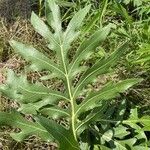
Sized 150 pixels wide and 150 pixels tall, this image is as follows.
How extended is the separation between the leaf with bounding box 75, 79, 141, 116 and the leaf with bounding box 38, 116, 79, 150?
0.26 metres

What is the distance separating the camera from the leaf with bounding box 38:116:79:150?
4.77 feet

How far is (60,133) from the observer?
58.4 inches

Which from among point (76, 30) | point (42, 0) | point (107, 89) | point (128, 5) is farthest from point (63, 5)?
point (107, 89)

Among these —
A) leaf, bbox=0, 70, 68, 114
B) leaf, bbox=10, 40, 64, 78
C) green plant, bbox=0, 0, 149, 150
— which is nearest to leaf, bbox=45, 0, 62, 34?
green plant, bbox=0, 0, 149, 150

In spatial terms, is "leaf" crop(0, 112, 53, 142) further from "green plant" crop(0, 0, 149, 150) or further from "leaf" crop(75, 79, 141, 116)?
"leaf" crop(75, 79, 141, 116)

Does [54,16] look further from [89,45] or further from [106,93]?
[106,93]

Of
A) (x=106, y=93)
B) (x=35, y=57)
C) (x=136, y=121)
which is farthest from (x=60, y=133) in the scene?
(x=136, y=121)

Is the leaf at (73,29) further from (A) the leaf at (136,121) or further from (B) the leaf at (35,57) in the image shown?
(A) the leaf at (136,121)

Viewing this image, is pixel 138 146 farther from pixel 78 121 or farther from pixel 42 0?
pixel 42 0

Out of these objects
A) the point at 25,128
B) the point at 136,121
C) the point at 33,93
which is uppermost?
the point at 33,93

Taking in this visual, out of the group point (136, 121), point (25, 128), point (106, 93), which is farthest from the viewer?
point (136, 121)

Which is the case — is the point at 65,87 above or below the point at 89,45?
below

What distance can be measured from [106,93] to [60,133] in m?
0.33

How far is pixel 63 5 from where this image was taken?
2.52 metres
